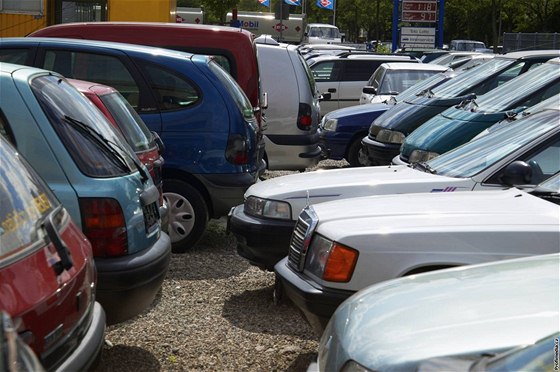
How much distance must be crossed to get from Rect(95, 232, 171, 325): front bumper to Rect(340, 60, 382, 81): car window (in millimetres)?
15003

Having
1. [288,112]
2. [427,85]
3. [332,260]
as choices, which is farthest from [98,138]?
[427,85]

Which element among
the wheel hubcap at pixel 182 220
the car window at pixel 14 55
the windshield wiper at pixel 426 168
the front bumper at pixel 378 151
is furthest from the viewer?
the front bumper at pixel 378 151

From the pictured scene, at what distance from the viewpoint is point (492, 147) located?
692 centimetres

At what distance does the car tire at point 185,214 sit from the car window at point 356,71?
1184 centimetres

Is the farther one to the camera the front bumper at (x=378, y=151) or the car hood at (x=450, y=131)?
the front bumper at (x=378, y=151)

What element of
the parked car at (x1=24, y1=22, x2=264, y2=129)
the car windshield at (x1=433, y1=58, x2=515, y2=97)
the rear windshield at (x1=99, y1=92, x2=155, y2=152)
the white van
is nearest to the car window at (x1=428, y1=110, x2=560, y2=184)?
the rear windshield at (x1=99, y1=92, x2=155, y2=152)

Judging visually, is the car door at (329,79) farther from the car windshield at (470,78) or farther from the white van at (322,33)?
the white van at (322,33)

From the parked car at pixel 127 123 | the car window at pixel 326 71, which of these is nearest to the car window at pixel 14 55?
the parked car at pixel 127 123

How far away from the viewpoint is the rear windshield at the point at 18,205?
325cm

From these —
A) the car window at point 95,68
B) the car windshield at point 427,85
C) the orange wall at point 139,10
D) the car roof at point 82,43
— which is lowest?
the car windshield at point 427,85

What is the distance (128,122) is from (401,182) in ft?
6.80

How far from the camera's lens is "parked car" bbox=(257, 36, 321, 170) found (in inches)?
461

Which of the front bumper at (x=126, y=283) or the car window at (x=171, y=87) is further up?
the car window at (x=171, y=87)

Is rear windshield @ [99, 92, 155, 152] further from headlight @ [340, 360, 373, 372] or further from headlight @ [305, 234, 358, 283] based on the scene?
headlight @ [340, 360, 373, 372]
